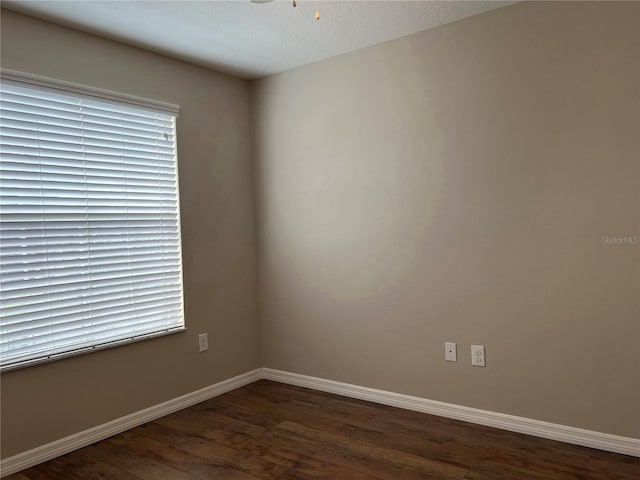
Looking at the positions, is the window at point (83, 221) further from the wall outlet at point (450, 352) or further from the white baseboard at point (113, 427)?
the wall outlet at point (450, 352)

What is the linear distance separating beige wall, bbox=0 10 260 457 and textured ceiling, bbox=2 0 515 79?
145mm

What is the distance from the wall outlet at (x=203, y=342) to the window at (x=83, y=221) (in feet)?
0.62

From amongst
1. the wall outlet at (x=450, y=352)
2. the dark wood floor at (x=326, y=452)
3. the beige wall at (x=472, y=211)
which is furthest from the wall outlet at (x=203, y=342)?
the wall outlet at (x=450, y=352)

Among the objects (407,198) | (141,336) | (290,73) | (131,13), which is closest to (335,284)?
(407,198)

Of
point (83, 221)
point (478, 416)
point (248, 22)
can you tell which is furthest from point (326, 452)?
point (248, 22)

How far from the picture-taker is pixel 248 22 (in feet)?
8.77

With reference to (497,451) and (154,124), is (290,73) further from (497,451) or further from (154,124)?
(497,451)

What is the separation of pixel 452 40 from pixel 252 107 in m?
1.62

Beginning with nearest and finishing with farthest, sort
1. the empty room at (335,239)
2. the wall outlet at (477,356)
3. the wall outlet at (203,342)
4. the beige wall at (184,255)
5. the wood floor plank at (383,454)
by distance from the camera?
the wood floor plank at (383,454) < the empty room at (335,239) < the beige wall at (184,255) < the wall outlet at (477,356) < the wall outlet at (203,342)

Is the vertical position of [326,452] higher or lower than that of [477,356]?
lower

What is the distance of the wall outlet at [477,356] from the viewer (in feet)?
9.21

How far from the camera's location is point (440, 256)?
2930 mm

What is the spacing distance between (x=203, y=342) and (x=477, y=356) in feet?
6.00

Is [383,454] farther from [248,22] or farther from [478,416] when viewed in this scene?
[248,22]
